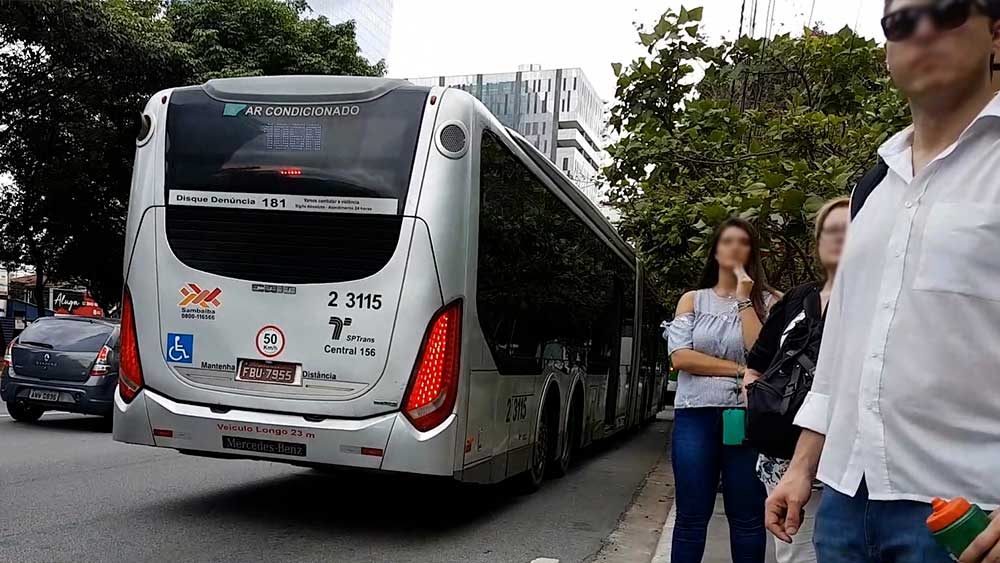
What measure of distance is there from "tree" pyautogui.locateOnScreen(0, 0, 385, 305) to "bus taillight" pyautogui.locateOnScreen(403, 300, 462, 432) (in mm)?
15090

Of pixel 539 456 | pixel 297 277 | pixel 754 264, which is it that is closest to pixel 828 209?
pixel 754 264

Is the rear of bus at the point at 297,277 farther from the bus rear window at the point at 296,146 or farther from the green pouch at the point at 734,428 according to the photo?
the green pouch at the point at 734,428

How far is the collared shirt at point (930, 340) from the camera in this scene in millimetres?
1646

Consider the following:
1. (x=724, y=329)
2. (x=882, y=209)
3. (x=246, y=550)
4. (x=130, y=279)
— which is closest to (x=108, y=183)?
(x=130, y=279)

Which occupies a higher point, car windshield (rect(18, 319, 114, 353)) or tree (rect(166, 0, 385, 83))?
tree (rect(166, 0, 385, 83))

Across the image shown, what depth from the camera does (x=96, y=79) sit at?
20.1m

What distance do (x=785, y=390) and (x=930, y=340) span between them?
1570 millimetres

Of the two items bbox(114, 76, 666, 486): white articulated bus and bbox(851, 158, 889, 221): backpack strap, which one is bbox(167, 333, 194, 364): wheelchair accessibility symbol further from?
bbox(851, 158, 889, 221): backpack strap

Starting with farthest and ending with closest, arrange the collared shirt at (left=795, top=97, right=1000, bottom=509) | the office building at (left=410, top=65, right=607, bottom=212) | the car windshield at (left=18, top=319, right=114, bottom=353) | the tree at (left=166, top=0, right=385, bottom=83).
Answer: the office building at (left=410, top=65, right=607, bottom=212) → the tree at (left=166, top=0, right=385, bottom=83) → the car windshield at (left=18, top=319, right=114, bottom=353) → the collared shirt at (left=795, top=97, right=1000, bottom=509)

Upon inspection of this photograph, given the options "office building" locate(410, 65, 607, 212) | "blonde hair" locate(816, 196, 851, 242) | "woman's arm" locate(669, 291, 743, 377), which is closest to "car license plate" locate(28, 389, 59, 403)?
"woman's arm" locate(669, 291, 743, 377)

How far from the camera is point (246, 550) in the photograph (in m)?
5.54

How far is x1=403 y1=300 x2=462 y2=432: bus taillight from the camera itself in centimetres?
575

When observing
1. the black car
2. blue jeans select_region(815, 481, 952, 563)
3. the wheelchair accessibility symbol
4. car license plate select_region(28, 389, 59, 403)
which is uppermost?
the wheelchair accessibility symbol

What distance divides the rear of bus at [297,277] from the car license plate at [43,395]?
5.38 m
